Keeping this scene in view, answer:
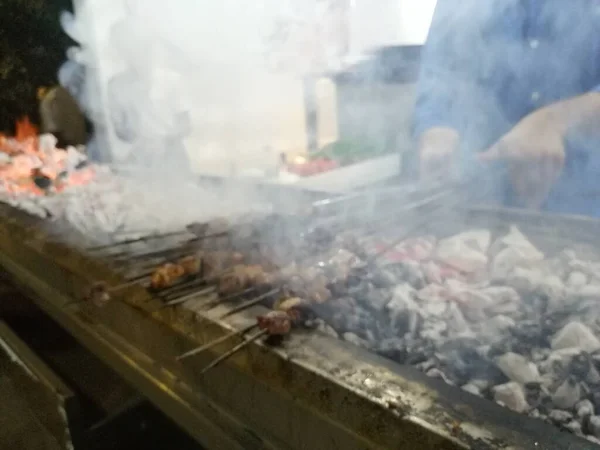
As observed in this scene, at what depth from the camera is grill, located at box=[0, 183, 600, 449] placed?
1150mm

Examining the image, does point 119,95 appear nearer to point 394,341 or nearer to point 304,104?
point 304,104

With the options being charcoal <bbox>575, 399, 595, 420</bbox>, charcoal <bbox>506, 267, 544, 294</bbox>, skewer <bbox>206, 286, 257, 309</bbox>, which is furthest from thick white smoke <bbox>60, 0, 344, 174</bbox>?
charcoal <bbox>575, 399, 595, 420</bbox>

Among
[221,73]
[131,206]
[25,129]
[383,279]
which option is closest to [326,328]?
[383,279]

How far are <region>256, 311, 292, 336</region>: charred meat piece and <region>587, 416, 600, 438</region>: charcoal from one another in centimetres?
79

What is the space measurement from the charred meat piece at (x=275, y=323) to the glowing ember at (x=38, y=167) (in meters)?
2.99

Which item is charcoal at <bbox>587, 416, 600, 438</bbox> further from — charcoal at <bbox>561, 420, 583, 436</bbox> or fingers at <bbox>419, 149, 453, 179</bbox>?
fingers at <bbox>419, 149, 453, 179</bbox>

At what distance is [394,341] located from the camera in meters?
1.50

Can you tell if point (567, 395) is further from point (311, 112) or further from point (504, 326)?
point (311, 112)

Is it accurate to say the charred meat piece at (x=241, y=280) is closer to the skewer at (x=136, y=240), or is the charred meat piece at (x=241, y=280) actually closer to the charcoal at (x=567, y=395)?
the skewer at (x=136, y=240)

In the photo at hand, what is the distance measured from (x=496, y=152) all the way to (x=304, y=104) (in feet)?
11.8

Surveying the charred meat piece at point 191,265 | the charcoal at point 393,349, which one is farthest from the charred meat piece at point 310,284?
the charred meat piece at point 191,265

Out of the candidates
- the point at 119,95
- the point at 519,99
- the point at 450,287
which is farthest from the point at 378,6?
the point at 450,287

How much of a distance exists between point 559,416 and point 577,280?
0.76 metres

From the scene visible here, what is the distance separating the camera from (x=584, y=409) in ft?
3.83
